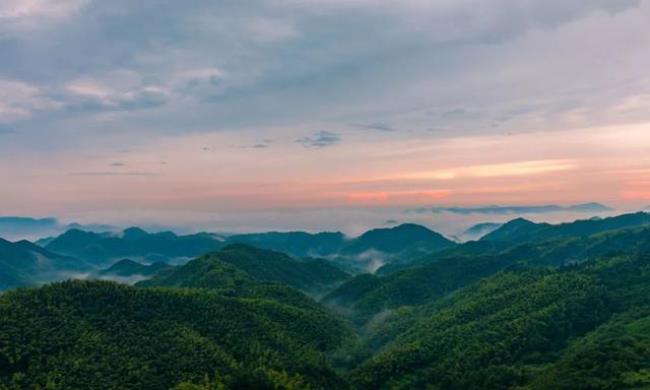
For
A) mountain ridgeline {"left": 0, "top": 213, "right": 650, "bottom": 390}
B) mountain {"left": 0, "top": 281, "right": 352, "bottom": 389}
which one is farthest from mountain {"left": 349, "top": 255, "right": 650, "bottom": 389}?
mountain {"left": 0, "top": 281, "right": 352, "bottom": 389}

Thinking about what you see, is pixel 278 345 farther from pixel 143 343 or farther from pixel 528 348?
pixel 528 348

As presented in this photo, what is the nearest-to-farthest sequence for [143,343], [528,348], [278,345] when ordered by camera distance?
[143,343]
[528,348]
[278,345]

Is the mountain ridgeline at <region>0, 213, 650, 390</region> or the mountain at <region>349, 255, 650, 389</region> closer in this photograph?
the mountain ridgeline at <region>0, 213, 650, 390</region>

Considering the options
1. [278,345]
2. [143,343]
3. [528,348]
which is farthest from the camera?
[278,345]

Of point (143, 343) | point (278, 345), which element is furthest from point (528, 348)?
point (143, 343)

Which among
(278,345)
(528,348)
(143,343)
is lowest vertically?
(528,348)

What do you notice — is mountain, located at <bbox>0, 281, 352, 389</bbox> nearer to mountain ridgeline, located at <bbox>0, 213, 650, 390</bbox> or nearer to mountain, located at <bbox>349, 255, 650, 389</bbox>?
mountain ridgeline, located at <bbox>0, 213, 650, 390</bbox>

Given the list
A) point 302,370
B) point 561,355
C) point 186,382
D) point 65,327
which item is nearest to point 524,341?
point 561,355

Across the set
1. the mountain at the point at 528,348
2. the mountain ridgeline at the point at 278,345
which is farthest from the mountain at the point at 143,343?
the mountain at the point at 528,348

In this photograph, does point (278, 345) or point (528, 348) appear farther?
point (278, 345)
